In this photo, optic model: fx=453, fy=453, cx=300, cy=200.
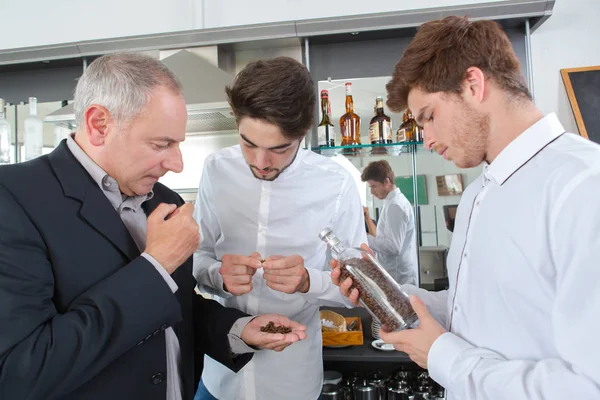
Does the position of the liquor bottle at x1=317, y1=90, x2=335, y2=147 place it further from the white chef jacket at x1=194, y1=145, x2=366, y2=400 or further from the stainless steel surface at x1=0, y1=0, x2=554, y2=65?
the white chef jacket at x1=194, y1=145, x2=366, y2=400

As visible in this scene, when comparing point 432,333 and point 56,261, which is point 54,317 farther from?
point 432,333

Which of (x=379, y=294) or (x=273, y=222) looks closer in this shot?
(x=379, y=294)

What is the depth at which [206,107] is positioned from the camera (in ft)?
7.01

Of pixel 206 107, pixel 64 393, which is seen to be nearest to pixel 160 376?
pixel 64 393

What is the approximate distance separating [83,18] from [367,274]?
269cm

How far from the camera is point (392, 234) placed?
7.58 ft

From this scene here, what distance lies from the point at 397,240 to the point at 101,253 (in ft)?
5.55

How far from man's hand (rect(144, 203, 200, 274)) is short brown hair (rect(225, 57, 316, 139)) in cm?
42

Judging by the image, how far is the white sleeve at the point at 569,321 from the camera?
0.67 meters

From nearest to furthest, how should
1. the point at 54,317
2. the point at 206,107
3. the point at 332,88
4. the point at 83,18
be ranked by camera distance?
the point at 54,317
the point at 206,107
the point at 332,88
the point at 83,18

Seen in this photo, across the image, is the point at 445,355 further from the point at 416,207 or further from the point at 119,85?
the point at 416,207

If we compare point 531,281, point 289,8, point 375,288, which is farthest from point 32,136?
point 531,281

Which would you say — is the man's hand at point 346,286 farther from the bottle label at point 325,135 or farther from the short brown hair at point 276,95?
the bottle label at point 325,135

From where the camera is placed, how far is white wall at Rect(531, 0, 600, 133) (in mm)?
2328
